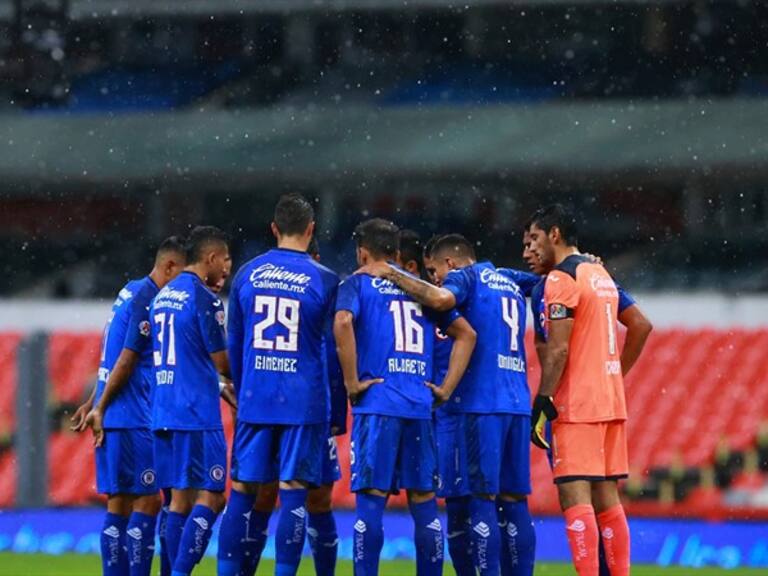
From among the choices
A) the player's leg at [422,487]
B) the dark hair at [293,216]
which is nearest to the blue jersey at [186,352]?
the dark hair at [293,216]

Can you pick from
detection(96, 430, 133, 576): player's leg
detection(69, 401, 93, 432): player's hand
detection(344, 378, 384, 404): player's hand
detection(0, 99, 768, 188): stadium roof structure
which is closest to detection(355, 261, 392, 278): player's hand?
detection(344, 378, 384, 404): player's hand

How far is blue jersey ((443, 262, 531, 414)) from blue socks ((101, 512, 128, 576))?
1.85 metres

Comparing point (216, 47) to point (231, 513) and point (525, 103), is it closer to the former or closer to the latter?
point (525, 103)

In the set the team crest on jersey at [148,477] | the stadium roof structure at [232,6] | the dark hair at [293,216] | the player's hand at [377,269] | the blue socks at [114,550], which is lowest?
the blue socks at [114,550]

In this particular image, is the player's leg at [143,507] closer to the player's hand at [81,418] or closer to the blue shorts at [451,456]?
the player's hand at [81,418]

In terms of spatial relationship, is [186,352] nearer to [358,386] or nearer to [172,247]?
[172,247]

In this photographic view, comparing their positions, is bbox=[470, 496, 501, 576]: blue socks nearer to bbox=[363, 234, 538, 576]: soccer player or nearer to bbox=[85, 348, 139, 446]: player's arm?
bbox=[363, 234, 538, 576]: soccer player

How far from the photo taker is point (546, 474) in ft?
47.9

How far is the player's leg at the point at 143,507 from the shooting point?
27.8ft

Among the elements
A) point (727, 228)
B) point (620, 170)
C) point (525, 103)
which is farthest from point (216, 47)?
point (727, 228)

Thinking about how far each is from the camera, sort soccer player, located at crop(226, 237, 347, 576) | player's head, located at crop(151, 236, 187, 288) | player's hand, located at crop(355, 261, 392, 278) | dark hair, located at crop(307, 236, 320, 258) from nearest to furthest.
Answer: player's hand, located at crop(355, 261, 392, 278) → soccer player, located at crop(226, 237, 347, 576) → dark hair, located at crop(307, 236, 320, 258) → player's head, located at crop(151, 236, 187, 288)

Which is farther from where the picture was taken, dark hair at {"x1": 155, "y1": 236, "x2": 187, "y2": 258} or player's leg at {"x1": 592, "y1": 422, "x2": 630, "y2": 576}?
dark hair at {"x1": 155, "y1": 236, "x2": 187, "y2": 258}

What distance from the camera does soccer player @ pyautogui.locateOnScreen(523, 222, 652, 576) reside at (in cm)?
838

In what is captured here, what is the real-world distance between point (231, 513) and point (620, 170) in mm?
15774
